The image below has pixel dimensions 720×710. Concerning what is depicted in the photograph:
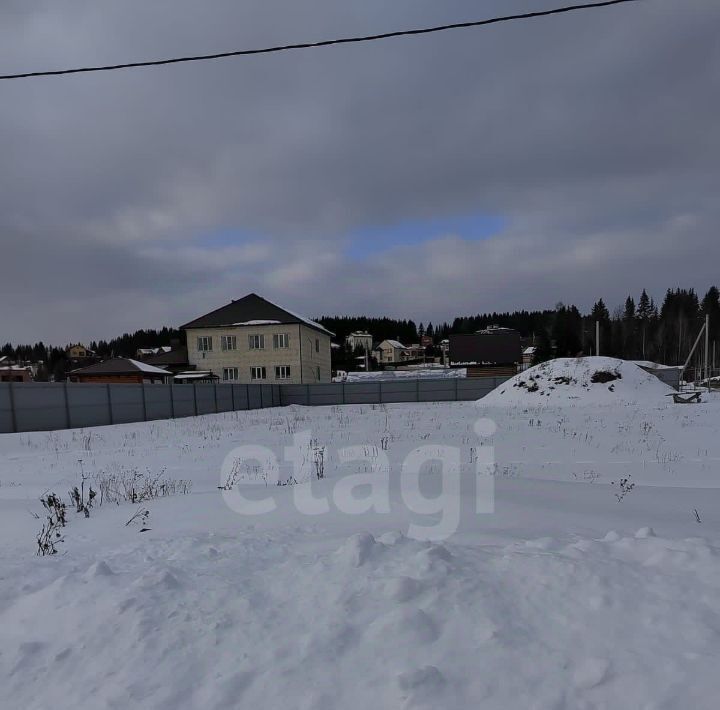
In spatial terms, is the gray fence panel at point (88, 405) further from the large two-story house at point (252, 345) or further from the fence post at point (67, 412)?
the large two-story house at point (252, 345)

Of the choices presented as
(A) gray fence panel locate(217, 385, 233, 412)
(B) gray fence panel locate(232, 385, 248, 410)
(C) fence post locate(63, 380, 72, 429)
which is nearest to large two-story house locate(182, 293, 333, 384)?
(B) gray fence panel locate(232, 385, 248, 410)

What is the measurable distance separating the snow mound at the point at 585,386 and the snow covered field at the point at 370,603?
19.1 metres

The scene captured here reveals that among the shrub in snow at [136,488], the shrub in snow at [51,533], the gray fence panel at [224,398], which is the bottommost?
the gray fence panel at [224,398]

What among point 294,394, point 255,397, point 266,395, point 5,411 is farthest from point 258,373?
point 5,411

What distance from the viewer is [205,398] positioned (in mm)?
25516

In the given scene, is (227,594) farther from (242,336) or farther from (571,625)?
(242,336)

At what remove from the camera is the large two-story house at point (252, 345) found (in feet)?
124

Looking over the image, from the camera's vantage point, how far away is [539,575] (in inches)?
101

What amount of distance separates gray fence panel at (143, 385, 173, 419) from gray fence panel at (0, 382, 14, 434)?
5688 mm

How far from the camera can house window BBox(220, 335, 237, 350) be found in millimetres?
38156

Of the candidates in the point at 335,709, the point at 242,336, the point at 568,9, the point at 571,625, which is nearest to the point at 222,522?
the point at 335,709

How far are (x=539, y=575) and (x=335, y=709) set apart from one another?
1.36m

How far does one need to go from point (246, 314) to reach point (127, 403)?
18909 millimetres

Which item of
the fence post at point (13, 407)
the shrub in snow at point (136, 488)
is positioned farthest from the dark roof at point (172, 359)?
the shrub in snow at point (136, 488)
